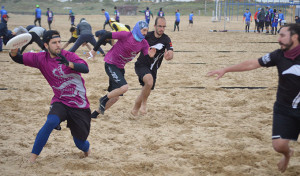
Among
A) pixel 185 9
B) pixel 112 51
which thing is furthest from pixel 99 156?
pixel 185 9

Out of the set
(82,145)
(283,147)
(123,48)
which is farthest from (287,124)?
(123,48)

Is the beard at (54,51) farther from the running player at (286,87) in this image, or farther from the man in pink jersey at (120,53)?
the running player at (286,87)

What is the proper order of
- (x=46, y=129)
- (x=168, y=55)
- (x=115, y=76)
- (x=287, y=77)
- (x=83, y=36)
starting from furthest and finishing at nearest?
(x=83, y=36), (x=168, y=55), (x=115, y=76), (x=46, y=129), (x=287, y=77)

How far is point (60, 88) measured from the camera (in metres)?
4.10

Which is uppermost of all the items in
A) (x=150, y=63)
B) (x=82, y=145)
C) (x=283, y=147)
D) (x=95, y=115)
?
(x=150, y=63)

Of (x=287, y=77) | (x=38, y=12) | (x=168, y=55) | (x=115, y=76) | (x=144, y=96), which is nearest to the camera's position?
(x=287, y=77)

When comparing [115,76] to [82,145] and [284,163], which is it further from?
[284,163]

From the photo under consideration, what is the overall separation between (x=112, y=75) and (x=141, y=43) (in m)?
0.77

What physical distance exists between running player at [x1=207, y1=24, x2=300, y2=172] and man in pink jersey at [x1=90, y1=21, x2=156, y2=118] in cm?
248

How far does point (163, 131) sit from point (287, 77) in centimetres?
240

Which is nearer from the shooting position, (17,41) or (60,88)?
(17,41)

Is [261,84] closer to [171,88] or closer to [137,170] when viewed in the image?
[171,88]

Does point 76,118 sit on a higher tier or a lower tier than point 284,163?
higher

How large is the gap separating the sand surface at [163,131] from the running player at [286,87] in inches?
20.5
